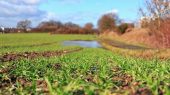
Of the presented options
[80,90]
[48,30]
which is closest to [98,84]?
[80,90]

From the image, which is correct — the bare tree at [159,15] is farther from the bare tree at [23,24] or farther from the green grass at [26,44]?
the bare tree at [23,24]

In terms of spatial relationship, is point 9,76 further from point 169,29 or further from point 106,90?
point 169,29

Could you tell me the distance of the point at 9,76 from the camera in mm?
9703

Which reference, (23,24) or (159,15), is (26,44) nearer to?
(159,15)

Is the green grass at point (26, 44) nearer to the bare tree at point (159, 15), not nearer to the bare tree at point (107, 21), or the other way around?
the bare tree at point (159, 15)

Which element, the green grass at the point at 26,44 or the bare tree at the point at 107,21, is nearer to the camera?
the green grass at the point at 26,44

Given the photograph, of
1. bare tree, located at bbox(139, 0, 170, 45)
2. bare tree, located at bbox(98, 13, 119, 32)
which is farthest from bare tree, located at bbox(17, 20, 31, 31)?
bare tree, located at bbox(139, 0, 170, 45)

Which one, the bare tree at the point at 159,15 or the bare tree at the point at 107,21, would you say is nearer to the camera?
the bare tree at the point at 159,15

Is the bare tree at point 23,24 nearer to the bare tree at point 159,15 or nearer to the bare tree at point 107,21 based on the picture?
the bare tree at point 107,21

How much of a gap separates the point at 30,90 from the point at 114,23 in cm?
12191

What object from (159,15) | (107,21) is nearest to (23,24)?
(107,21)

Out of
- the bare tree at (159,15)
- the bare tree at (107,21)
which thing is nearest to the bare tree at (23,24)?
the bare tree at (107,21)

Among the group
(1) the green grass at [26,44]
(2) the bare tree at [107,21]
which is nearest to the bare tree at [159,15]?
(1) the green grass at [26,44]

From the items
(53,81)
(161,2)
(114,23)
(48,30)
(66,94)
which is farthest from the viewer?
(48,30)
